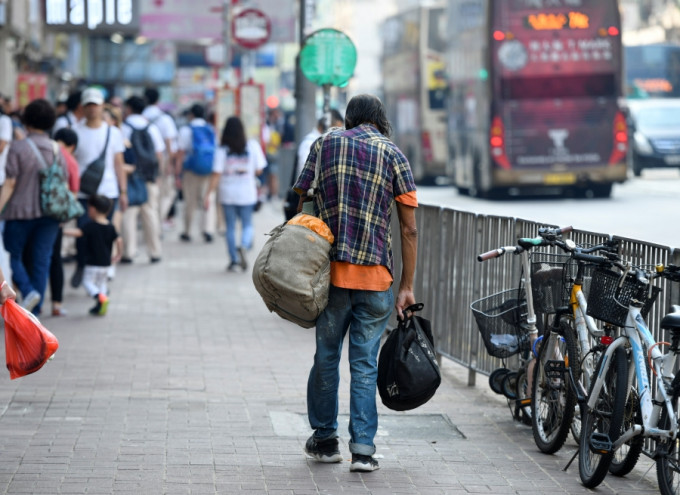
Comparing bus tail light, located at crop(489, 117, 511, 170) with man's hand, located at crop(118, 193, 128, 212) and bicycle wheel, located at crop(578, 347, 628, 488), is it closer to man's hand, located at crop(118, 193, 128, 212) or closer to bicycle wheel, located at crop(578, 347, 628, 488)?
man's hand, located at crop(118, 193, 128, 212)

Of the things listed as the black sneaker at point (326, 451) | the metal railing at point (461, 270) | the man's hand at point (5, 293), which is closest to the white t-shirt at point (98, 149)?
the metal railing at point (461, 270)

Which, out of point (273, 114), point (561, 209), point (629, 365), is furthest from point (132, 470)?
point (273, 114)

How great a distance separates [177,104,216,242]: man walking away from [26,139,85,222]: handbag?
24.8 ft

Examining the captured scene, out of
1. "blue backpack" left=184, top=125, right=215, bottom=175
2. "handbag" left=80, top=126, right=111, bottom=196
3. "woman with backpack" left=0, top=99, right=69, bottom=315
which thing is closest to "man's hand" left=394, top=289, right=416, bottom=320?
"woman with backpack" left=0, top=99, right=69, bottom=315

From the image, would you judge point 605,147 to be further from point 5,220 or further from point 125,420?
point 125,420

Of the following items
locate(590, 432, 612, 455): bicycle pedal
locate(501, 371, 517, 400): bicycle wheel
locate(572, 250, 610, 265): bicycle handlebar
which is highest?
locate(572, 250, 610, 265): bicycle handlebar

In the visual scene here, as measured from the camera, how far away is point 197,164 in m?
18.6

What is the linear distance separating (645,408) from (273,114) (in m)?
30.5

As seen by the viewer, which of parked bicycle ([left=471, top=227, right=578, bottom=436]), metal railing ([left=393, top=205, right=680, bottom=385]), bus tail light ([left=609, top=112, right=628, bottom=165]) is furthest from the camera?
bus tail light ([left=609, top=112, right=628, bottom=165])

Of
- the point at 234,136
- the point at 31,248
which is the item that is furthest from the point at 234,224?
the point at 31,248

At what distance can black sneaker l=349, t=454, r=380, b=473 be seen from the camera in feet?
20.2

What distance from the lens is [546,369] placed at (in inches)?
262

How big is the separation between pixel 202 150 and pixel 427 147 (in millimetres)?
14863

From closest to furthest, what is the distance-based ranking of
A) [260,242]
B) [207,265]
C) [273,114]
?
[207,265] → [260,242] → [273,114]
